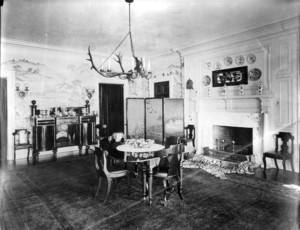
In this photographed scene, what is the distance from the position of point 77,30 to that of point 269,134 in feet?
17.9

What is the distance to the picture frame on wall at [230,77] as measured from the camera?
619 cm

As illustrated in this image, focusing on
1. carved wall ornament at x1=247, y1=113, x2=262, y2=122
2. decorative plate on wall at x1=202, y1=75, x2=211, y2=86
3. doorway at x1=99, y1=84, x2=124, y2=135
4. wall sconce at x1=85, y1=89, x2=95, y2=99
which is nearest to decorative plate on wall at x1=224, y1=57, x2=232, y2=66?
decorative plate on wall at x1=202, y1=75, x2=211, y2=86

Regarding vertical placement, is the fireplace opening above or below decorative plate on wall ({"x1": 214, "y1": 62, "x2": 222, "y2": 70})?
below

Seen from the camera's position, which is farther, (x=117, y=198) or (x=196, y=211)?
(x=117, y=198)

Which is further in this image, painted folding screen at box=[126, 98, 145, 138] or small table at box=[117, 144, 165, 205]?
painted folding screen at box=[126, 98, 145, 138]

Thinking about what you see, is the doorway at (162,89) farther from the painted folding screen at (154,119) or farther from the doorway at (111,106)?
the doorway at (111,106)

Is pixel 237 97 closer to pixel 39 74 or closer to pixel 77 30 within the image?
pixel 77 30

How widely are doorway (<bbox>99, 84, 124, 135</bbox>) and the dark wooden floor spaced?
3.85 metres

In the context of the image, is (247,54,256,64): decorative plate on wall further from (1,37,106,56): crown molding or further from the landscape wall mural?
(1,37,106,56): crown molding

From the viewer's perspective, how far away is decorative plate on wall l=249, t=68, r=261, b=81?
589 centimetres

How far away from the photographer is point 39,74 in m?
7.45

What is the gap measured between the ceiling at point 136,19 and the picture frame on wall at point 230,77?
3.29 feet

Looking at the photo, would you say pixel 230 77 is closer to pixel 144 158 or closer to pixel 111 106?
pixel 144 158

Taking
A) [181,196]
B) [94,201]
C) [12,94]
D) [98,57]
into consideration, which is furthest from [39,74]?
[181,196]
